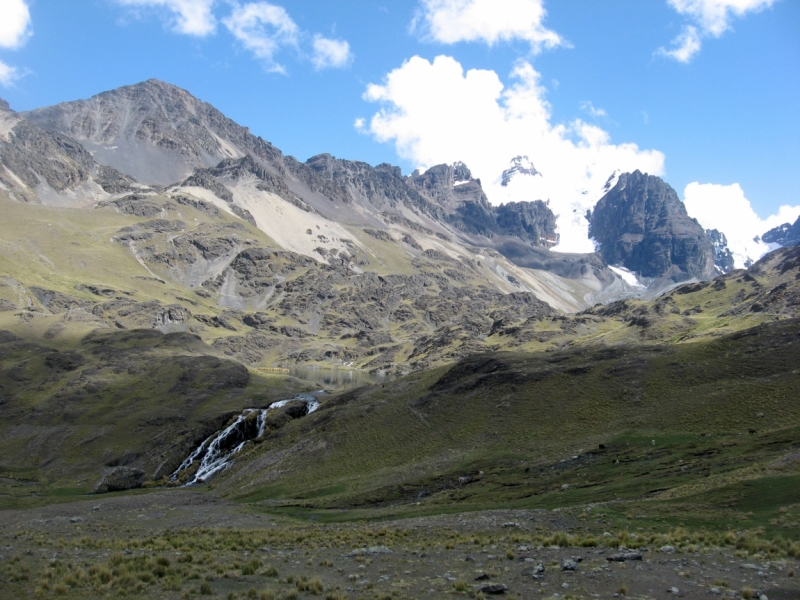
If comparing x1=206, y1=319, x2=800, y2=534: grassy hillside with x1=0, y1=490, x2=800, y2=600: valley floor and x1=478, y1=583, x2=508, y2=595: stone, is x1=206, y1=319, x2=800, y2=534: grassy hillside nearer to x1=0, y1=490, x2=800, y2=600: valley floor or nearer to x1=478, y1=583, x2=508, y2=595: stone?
x1=0, y1=490, x2=800, y2=600: valley floor

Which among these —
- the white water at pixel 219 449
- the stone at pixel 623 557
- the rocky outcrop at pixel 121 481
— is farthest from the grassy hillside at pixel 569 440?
the rocky outcrop at pixel 121 481

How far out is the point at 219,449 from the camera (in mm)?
93688

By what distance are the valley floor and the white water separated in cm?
4543

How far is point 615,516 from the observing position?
36250mm

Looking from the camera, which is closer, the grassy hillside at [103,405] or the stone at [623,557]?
the stone at [623,557]

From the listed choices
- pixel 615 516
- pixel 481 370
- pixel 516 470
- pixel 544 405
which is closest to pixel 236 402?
pixel 481 370

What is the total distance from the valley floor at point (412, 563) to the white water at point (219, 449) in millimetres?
45431

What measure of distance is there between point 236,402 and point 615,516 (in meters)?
101

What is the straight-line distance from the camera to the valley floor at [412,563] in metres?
22.9

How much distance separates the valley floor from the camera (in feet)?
75.3

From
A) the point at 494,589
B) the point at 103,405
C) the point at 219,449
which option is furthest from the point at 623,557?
the point at 103,405

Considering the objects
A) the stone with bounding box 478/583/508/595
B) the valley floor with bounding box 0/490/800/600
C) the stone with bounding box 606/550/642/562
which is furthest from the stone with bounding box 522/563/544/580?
the stone with bounding box 606/550/642/562

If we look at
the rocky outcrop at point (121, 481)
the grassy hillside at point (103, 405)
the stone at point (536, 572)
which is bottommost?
the stone at point (536, 572)

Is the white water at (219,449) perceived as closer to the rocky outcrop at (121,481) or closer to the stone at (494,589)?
the rocky outcrop at (121,481)
